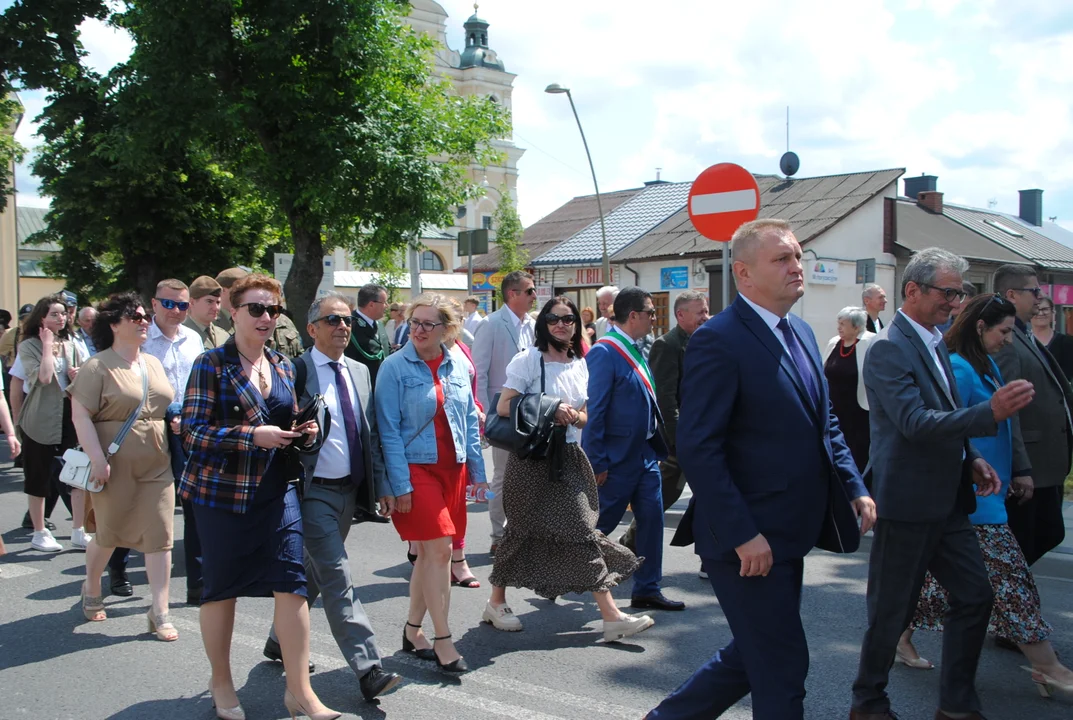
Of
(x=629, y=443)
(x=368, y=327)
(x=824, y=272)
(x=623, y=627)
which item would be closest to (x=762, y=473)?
(x=623, y=627)

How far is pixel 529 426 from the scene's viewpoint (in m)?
5.12

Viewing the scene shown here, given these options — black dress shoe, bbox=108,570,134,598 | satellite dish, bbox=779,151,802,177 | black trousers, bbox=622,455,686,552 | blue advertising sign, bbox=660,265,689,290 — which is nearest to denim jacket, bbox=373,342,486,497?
black trousers, bbox=622,455,686,552

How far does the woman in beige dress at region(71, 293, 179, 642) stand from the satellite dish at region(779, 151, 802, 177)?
28269 mm

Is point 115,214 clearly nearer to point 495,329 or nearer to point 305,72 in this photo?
point 305,72

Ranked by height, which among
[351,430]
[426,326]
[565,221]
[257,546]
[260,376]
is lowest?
[257,546]

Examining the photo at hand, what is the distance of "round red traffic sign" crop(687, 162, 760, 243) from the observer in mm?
7575

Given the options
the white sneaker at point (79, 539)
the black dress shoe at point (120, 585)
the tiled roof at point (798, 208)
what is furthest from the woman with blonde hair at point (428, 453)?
the tiled roof at point (798, 208)

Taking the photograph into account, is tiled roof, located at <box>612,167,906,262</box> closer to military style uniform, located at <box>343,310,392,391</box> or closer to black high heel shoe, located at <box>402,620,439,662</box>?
military style uniform, located at <box>343,310,392,391</box>

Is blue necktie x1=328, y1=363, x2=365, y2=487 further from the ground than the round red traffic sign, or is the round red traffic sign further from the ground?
the round red traffic sign

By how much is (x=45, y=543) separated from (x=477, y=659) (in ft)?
14.6

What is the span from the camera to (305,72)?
1683cm

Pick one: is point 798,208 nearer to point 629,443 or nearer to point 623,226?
point 623,226

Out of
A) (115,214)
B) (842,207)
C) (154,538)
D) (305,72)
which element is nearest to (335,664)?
(154,538)

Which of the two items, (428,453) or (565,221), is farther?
(565,221)
